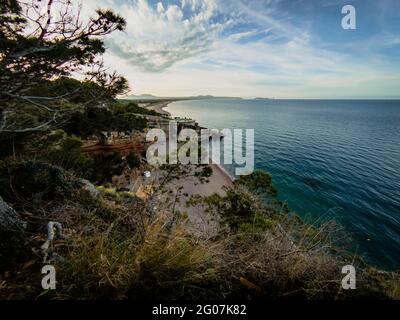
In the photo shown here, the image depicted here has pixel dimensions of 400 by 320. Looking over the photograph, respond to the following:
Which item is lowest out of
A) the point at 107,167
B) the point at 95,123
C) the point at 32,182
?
the point at 107,167

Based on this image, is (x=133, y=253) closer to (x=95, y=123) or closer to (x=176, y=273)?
(x=176, y=273)

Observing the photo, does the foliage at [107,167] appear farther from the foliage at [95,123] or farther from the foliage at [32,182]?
the foliage at [32,182]

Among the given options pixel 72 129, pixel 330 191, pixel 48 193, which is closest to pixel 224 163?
pixel 330 191

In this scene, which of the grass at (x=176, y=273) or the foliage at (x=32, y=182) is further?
the foliage at (x=32, y=182)

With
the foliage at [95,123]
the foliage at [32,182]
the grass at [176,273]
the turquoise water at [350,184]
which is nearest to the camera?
the grass at [176,273]

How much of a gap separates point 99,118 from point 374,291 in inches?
810

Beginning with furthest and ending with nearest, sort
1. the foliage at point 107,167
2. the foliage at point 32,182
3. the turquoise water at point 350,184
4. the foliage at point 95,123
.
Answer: the foliage at point 95,123, the foliage at point 107,167, the turquoise water at point 350,184, the foliage at point 32,182

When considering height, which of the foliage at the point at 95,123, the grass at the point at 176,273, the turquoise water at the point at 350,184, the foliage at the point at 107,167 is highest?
the foliage at the point at 95,123

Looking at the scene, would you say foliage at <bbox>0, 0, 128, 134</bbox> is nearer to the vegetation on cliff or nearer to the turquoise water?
the vegetation on cliff

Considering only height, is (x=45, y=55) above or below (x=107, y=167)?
above

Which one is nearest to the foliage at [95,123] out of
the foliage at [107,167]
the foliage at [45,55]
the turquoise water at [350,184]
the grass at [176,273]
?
the foliage at [107,167]

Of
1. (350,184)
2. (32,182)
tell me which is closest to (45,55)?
(32,182)

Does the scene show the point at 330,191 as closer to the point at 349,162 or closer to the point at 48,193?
the point at 349,162
